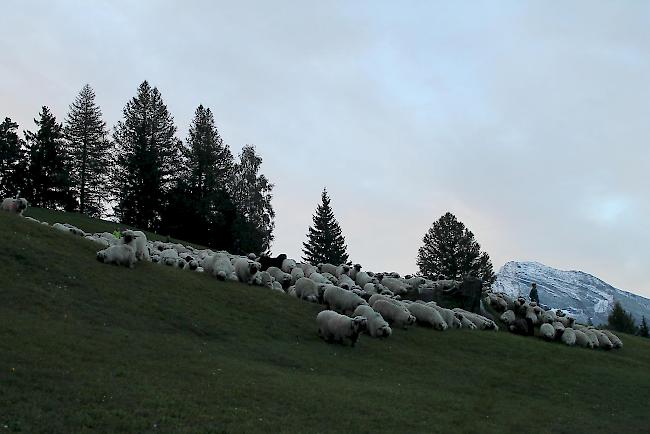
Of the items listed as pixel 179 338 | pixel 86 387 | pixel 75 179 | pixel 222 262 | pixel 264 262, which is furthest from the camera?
pixel 75 179

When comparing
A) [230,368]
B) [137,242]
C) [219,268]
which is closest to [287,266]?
[219,268]

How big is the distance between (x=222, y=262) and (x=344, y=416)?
1695 centimetres

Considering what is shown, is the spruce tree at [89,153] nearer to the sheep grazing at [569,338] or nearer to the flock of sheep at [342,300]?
the flock of sheep at [342,300]

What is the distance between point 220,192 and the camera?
77188 mm

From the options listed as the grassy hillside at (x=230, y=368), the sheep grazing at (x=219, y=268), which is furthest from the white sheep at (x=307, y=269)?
the grassy hillside at (x=230, y=368)

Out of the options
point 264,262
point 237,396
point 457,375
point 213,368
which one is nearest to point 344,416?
point 237,396

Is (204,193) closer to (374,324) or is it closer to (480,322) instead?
(480,322)

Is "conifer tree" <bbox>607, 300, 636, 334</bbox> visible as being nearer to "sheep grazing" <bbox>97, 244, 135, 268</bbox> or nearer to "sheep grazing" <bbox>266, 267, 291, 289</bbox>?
"sheep grazing" <bbox>266, 267, 291, 289</bbox>

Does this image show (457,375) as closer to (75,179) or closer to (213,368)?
(213,368)

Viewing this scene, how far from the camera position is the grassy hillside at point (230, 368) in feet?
39.0

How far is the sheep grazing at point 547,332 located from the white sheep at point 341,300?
1162cm

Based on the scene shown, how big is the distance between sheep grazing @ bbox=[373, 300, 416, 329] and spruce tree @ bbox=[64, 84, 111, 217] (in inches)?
2406

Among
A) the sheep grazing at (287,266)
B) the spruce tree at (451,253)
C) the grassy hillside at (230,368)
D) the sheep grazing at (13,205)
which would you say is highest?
the spruce tree at (451,253)

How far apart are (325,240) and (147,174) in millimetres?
35795
